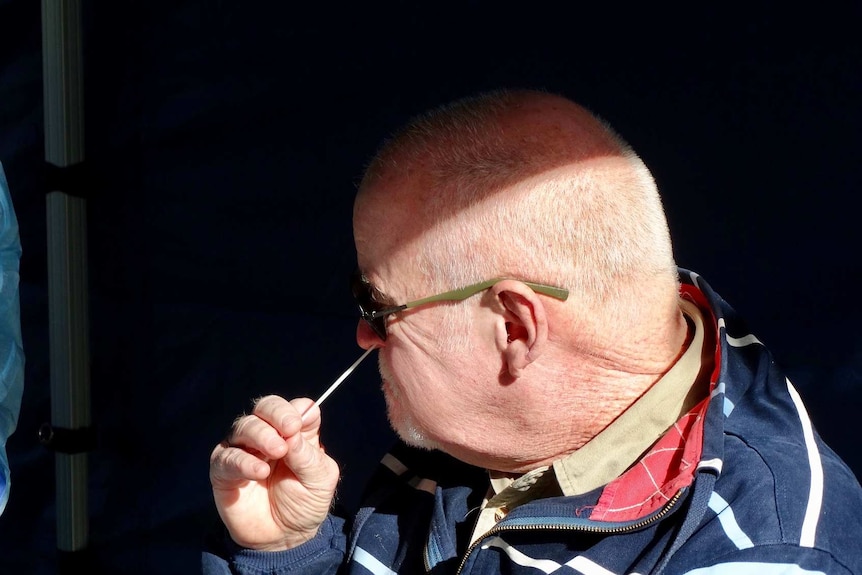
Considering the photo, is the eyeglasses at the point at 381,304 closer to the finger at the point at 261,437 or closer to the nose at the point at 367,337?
the nose at the point at 367,337

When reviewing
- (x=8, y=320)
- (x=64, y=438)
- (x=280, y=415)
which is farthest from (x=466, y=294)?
(x=64, y=438)

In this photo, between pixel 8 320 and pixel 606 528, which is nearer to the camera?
pixel 606 528

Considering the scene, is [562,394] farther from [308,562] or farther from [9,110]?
[9,110]

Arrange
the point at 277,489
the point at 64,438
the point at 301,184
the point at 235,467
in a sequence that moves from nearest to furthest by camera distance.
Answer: the point at 235,467 → the point at 277,489 → the point at 301,184 → the point at 64,438

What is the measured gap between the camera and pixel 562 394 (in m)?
→ 1.19

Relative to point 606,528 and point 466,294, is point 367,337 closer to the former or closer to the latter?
point 466,294

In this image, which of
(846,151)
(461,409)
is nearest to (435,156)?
(461,409)

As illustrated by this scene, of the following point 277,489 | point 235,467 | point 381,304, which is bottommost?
point 277,489

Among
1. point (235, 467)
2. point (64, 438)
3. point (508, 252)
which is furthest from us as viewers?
point (64, 438)

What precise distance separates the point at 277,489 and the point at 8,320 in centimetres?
50

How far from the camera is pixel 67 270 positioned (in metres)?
1.84

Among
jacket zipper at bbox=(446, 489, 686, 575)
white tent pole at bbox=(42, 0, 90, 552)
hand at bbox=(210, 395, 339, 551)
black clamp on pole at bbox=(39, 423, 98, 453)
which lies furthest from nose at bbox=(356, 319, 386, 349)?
black clamp on pole at bbox=(39, 423, 98, 453)

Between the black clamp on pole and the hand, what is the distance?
2.37 ft

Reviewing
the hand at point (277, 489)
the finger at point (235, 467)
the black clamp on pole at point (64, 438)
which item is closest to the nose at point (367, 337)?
the hand at point (277, 489)
